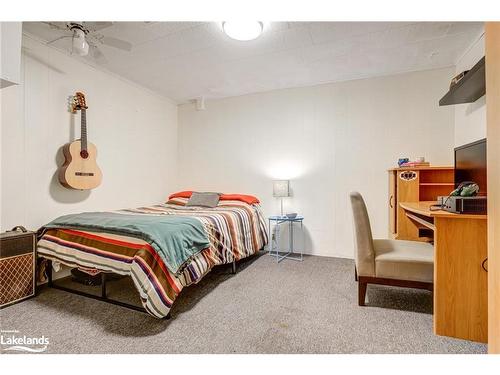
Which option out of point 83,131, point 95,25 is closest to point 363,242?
point 95,25

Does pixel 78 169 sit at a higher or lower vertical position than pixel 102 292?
higher

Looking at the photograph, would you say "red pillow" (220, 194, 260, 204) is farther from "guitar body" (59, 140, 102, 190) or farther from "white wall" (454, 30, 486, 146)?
"white wall" (454, 30, 486, 146)

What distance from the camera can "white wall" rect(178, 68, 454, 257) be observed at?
3.14 meters

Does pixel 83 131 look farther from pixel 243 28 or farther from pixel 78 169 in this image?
pixel 243 28

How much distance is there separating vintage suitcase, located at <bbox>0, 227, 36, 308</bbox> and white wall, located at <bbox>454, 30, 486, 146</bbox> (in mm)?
4073

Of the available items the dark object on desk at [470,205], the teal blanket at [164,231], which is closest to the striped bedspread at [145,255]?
the teal blanket at [164,231]

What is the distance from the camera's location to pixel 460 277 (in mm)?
1589

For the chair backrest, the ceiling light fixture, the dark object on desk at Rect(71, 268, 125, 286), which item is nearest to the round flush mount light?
the ceiling light fixture

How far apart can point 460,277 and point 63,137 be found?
3632 mm

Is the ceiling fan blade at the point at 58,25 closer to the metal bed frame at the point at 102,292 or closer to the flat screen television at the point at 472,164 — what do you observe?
the metal bed frame at the point at 102,292

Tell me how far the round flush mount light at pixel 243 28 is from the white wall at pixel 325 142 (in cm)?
171

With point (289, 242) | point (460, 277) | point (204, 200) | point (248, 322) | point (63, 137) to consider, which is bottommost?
point (248, 322)
